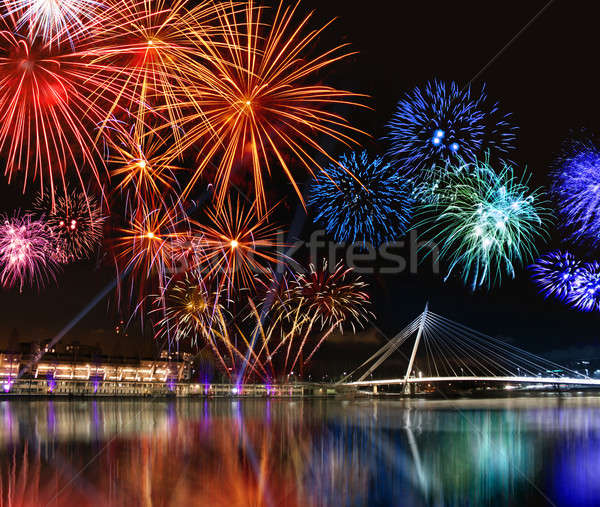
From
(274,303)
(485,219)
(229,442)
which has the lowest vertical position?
(229,442)

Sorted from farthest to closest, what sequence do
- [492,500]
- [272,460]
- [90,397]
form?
[90,397] → [272,460] → [492,500]

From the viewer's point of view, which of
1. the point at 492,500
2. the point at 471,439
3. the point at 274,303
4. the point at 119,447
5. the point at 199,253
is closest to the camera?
the point at 492,500

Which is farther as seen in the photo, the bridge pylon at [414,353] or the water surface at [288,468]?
the bridge pylon at [414,353]

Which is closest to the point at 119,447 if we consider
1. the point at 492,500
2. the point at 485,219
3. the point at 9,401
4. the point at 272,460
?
the point at 272,460

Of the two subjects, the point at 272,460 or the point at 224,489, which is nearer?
the point at 224,489

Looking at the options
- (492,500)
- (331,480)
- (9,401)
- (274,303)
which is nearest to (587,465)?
(492,500)

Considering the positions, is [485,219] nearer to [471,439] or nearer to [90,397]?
[471,439]

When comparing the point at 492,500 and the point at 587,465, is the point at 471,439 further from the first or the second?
the point at 492,500

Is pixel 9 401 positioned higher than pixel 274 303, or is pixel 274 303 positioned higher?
pixel 274 303

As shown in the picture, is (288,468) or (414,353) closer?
(288,468)

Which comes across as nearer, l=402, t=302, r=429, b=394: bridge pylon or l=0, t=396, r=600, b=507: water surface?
l=0, t=396, r=600, b=507: water surface
